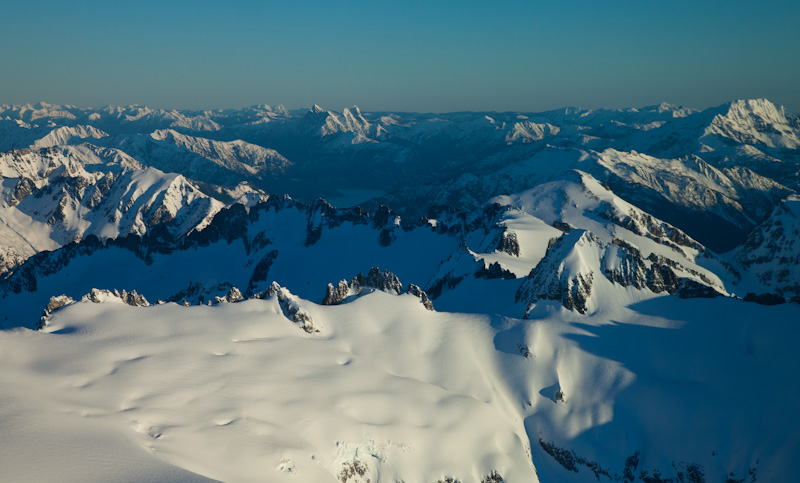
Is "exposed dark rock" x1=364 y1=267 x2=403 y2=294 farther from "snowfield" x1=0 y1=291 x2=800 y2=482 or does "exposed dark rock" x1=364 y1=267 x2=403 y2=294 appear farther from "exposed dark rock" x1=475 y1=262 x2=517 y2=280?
"exposed dark rock" x1=475 y1=262 x2=517 y2=280

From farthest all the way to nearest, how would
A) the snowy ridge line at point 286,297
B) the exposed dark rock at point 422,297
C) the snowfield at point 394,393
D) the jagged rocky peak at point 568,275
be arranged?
the exposed dark rock at point 422,297 < the jagged rocky peak at point 568,275 < the snowy ridge line at point 286,297 < the snowfield at point 394,393

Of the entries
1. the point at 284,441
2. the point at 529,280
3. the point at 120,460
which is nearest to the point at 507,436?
the point at 284,441

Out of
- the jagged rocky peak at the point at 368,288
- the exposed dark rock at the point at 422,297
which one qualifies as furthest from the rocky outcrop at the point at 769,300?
the jagged rocky peak at the point at 368,288

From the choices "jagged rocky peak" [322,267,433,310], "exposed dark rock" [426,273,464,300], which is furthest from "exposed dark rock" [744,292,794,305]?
"jagged rocky peak" [322,267,433,310]

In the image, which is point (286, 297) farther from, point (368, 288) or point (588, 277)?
point (588, 277)

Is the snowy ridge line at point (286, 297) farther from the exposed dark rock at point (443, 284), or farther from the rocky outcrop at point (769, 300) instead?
the rocky outcrop at point (769, 300)

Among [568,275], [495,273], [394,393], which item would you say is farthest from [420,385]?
[495,273]
